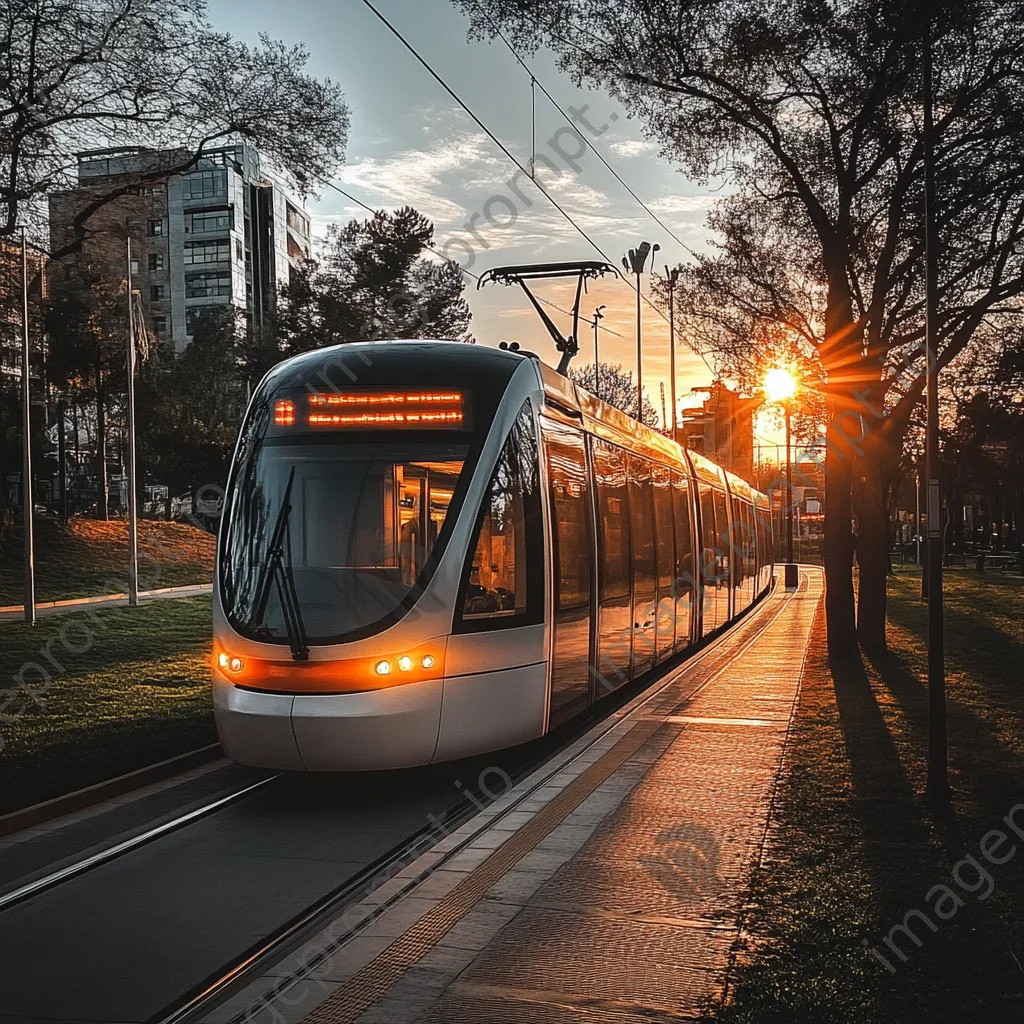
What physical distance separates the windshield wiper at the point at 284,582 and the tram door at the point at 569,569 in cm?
225

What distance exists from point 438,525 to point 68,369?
40.1 m

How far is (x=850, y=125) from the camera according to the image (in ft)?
53.7

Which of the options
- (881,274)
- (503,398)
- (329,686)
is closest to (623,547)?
(503,398)

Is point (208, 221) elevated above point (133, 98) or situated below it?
above

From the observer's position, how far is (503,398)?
31.0 ft

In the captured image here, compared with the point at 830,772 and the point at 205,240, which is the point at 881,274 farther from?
the point at 205,240

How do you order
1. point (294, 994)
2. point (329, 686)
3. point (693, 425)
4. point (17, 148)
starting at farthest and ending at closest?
point (693, 425) < point (17, 148) < point (329, 686) < point (294, 994)

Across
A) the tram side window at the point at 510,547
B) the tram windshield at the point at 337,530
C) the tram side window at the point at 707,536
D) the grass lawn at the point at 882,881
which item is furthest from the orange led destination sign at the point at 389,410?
the tram side window at the point at 707,536

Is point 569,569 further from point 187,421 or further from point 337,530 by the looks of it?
point 187,421

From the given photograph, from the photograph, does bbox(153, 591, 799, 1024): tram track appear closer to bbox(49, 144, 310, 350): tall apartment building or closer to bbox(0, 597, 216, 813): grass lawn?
bbox(0, 597, 216, 813): grass lawn

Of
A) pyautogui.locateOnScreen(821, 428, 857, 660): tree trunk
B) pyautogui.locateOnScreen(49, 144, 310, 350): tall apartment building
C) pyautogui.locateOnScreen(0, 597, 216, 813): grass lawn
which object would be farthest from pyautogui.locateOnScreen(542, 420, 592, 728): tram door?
pyautogui.locateOnScreen(49, 144, 310, 350): tall apartment building

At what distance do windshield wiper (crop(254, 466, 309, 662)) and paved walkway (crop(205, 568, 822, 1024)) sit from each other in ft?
5.50

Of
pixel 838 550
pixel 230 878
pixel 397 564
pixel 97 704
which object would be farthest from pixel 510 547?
pixel 838 550

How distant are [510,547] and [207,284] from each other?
85.0 m
